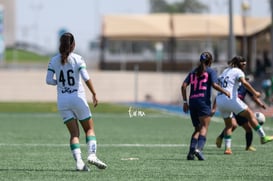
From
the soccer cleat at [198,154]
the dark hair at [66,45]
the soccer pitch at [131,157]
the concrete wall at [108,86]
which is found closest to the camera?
the soccer pitch at [131,157]

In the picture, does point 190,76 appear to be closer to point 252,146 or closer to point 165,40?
point 252,146

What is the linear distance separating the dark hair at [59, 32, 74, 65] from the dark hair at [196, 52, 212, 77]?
3.43m

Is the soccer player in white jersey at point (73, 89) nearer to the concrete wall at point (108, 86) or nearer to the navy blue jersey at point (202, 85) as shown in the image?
the navy blue jersey at point (202, 85)

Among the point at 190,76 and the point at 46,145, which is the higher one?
the point at 190,76

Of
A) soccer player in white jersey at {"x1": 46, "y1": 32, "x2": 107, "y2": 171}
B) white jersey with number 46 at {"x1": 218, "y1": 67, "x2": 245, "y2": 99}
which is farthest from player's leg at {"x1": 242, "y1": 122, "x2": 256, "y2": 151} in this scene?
soccer player in white jersey at {"x1": 46, "y1": 32, "x2": 107, "y2": 171}

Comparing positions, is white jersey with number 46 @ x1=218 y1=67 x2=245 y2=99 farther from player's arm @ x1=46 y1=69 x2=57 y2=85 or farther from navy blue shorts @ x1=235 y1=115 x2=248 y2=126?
player's arm @ x1=46 y1=69 x2=57 y2=85

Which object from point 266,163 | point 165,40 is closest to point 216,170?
point 266,163

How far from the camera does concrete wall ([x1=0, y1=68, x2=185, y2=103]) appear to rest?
209 feet

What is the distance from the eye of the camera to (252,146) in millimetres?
21250

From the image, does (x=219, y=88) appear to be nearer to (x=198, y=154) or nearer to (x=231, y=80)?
(x=198, y=154)

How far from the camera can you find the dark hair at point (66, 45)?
14609mm

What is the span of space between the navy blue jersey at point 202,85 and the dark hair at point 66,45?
345 centimetres

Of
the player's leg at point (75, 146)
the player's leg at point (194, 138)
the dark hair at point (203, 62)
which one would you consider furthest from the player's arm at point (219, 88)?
the player's leg at point (75, 146)

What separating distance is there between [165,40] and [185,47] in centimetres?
307
